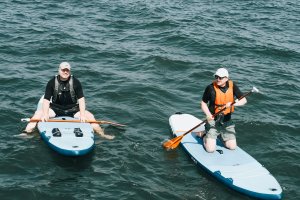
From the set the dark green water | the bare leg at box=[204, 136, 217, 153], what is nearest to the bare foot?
the dark green water

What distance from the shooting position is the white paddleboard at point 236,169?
31.3ft

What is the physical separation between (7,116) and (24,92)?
195cm

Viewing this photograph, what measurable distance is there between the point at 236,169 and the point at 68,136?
3.99 m

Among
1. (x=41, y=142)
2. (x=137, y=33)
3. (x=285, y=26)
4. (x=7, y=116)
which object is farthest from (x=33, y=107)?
(x=285, y=26)

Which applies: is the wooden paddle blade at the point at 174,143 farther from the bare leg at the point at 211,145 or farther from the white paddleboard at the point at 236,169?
the bare leg at the point at 211,145

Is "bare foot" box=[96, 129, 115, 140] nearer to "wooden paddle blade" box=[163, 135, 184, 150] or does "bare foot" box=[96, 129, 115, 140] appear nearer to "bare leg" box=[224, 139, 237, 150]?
"wooden paddle blade" box=[163, 135, 184, 150]

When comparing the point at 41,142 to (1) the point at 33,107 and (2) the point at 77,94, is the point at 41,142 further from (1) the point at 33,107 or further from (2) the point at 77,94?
(1) the point at 33,107

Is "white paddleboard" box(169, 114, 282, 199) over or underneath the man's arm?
underneath

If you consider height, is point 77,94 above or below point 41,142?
above

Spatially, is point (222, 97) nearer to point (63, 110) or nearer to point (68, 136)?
point (68, 136)

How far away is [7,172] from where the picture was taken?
33.9 ft

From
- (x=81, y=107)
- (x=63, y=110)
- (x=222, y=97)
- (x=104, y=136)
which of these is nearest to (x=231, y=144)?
(x=222, y=97)

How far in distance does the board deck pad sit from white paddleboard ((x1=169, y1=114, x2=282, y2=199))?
2.42 meters

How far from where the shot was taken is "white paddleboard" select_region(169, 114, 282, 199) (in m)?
9.55
